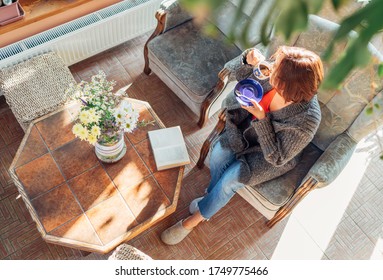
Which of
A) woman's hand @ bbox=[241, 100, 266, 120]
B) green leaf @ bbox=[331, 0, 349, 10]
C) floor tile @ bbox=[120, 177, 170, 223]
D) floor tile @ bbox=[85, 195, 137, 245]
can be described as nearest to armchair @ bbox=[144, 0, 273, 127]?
woman's hand @ bbox=[241, 100, 266, 120]

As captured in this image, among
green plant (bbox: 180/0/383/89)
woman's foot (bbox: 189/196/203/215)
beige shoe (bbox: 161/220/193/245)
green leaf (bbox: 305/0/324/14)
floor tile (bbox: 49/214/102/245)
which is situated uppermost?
green leaf (bbox: 305/0/324/14)

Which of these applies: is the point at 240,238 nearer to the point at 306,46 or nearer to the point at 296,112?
the point at 296,112

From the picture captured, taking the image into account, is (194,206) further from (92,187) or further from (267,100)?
(267,100)

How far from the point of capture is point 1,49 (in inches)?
95.7

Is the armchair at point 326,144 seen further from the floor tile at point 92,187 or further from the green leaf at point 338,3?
the green leaf at point 338,3

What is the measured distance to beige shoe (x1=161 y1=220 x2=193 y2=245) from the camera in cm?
235

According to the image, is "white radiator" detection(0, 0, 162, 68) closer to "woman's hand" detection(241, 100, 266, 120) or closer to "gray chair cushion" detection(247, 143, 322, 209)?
"woman's hand" detection(241, 100, 266, 120)

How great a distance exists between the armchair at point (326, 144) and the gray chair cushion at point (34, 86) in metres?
0.99

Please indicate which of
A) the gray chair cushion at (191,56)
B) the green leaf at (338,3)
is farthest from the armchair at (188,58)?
the green leaf at (338,3)

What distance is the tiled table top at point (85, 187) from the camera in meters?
1.97

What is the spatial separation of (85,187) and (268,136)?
3.14ft

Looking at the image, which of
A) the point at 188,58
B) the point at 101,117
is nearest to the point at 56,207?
the point at 101,117

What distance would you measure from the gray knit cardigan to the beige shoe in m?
0.53

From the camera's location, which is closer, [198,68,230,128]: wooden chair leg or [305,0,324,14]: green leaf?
[305,0,324,14]: green leaf
